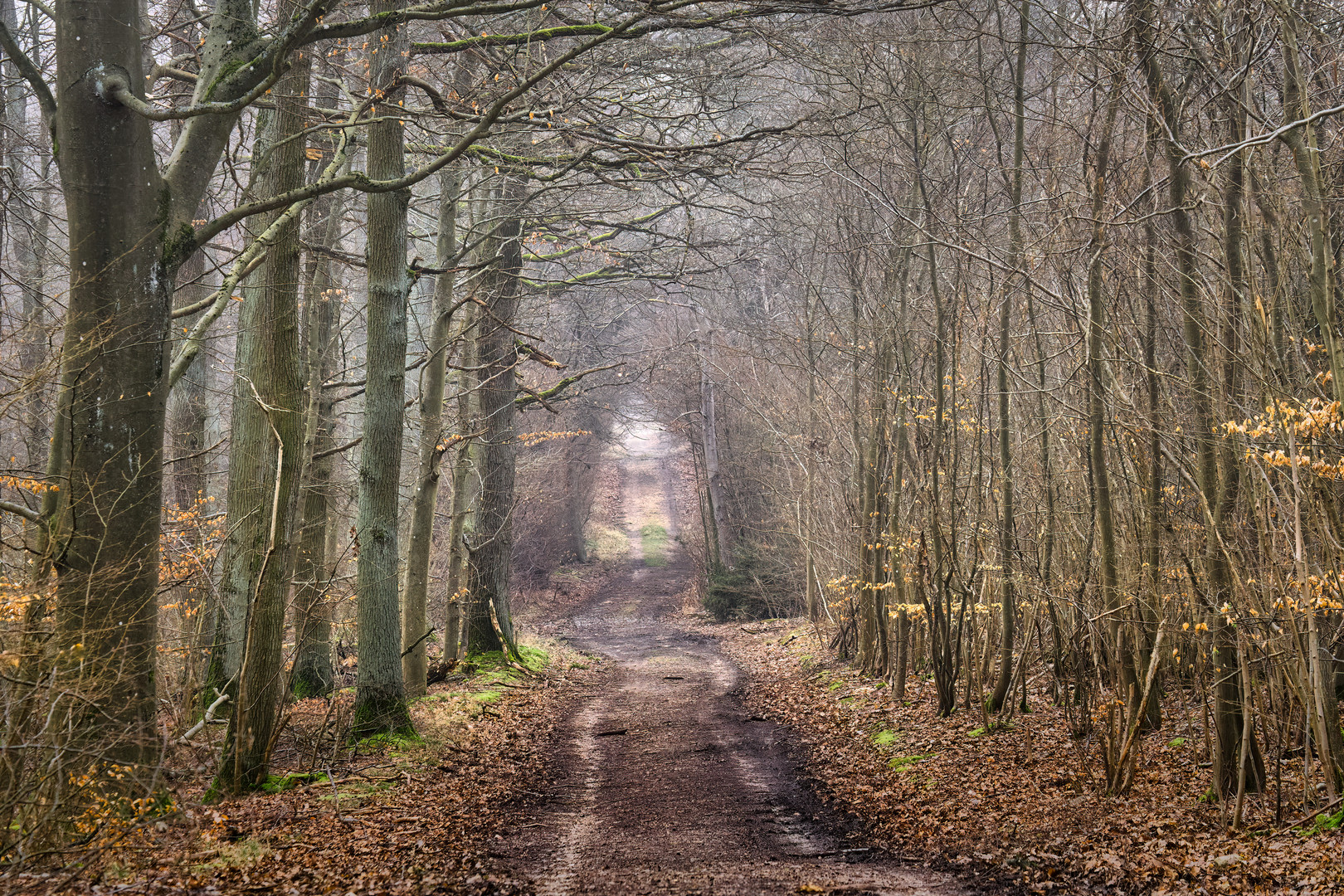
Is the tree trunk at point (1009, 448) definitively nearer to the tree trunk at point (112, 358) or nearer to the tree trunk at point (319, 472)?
the tree trunk at point (112, 358)

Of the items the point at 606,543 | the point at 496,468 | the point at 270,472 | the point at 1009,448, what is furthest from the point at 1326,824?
the point at 606,543

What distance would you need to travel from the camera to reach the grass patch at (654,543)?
34.3 m

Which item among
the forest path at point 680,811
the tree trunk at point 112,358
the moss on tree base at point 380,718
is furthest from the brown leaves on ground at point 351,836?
the tree trunk at point 112,358

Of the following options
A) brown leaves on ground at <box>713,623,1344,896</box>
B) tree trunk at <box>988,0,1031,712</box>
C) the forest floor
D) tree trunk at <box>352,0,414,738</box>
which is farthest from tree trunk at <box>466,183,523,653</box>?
tree trunk at <box>988,0,1031,712</box>

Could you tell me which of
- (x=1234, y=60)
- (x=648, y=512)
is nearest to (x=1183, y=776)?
(x=1234, y=60)

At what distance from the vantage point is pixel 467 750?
859 centimetres

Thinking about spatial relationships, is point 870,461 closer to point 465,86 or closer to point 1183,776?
point 1183,776

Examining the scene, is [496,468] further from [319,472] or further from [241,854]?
[241,854]

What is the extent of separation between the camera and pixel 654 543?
3631cm

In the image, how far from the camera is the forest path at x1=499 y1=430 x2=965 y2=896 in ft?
17.2

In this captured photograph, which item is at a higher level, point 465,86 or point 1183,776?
point 465,86

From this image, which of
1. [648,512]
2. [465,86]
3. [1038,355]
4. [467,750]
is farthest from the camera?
[648,512]

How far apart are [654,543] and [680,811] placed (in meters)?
29.3

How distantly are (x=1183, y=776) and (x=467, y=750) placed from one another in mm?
6260
